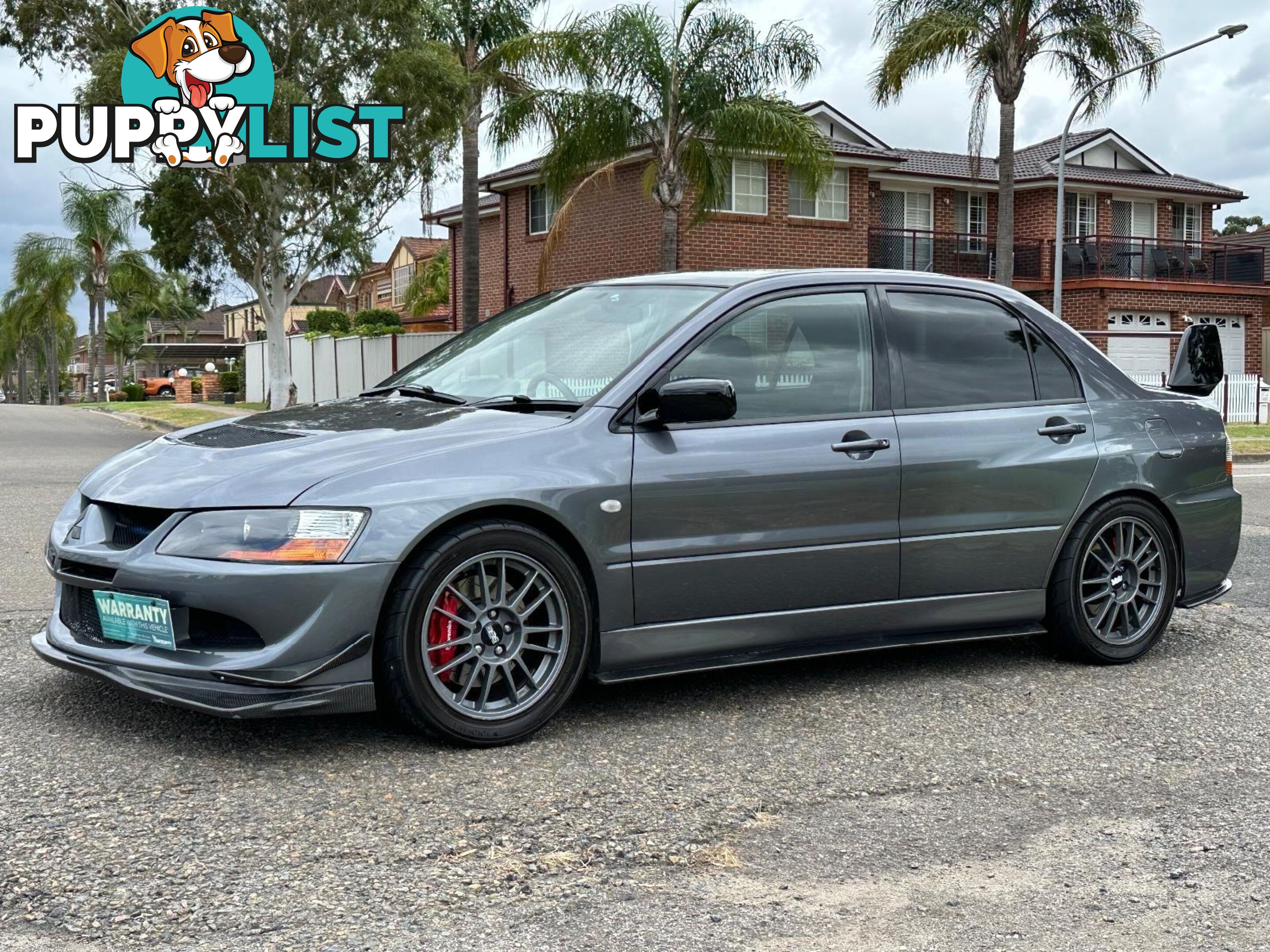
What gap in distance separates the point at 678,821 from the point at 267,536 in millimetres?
1475

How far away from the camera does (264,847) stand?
12.0 ft

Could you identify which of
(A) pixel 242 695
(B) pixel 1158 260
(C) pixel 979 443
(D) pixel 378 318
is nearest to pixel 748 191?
Answer: (B) pixel 1158 260

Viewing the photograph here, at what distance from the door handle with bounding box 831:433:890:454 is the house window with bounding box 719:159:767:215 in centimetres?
2563

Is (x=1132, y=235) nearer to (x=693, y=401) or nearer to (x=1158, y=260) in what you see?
(x=1158, y=260)

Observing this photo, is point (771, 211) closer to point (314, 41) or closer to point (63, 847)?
point (314, 41)

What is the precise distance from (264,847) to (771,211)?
28474 millimetres

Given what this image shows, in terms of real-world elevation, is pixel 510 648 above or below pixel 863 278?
below

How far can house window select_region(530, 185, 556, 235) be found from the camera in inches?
1331

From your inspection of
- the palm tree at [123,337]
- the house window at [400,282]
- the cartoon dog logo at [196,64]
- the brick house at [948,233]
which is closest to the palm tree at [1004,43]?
the brick house at [948,233]

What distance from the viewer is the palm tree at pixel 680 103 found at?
2309cm

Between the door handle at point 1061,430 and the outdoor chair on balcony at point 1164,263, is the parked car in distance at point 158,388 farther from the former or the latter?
the door handle at point 1061,430

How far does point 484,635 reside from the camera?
4.53 m

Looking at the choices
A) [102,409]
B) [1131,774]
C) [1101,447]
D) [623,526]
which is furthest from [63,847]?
[102,409]

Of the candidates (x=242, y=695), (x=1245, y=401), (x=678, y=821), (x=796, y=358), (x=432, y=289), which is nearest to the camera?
(x=678, y=821)
